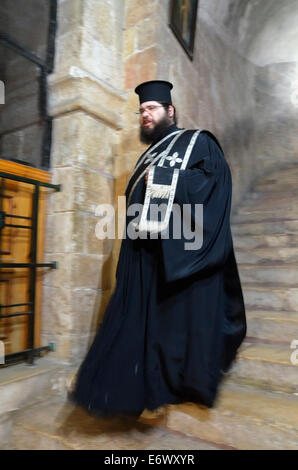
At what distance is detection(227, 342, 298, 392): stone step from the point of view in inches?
67.5

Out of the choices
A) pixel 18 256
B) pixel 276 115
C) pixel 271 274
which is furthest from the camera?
pixel 276 115

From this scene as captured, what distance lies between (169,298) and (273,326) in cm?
95

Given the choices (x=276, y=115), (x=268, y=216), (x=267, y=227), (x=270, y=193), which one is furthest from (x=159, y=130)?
(x=276, y=115)

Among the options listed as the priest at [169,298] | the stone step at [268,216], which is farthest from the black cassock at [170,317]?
the stone step at [268,216]

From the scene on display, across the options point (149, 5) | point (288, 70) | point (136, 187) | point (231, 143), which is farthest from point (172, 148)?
point (288, 70)

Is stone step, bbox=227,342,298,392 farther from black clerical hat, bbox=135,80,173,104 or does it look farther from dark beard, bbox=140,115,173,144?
black clerical hat, bbox=135,80,173,104

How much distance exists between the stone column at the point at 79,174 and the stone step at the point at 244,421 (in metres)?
0.79

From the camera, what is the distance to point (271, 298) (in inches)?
96.7

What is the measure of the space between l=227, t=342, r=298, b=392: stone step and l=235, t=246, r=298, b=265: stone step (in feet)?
3.54

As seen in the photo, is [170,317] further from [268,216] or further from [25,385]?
[268,216]

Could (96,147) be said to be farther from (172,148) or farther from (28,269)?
(28,269)

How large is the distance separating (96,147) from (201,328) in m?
1.33

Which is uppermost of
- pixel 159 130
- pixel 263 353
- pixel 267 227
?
pixel 159 130

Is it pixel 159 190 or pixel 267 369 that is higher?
pixel 159 190
